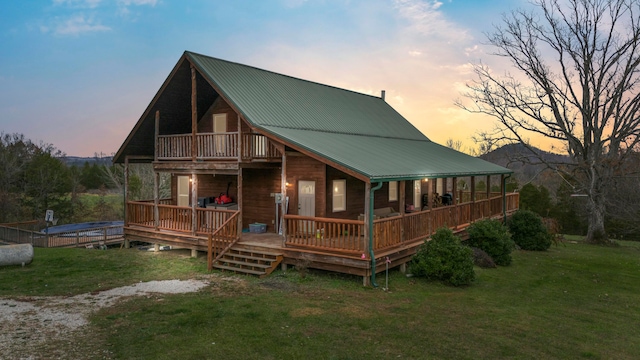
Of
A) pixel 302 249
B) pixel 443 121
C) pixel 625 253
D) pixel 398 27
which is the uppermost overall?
pixel 398 27

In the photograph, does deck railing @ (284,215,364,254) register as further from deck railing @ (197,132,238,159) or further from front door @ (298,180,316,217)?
deck railing @ (197,132,238,159)

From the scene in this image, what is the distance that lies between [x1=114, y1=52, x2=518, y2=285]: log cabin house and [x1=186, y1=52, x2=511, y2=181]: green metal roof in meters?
0.08

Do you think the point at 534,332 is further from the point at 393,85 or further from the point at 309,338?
the point at 393,85

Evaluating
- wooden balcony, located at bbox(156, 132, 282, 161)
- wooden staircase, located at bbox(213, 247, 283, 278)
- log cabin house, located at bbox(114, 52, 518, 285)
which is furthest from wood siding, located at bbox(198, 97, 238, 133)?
wooden staircase, located at bbox(213, 247, 283, 278)

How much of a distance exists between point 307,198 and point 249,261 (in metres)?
3.55

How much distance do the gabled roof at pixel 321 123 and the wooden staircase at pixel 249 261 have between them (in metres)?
3.77

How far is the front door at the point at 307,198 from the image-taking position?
643 inches

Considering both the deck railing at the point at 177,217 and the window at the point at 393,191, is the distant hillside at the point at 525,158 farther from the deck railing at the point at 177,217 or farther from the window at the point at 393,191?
the deck railing at the point at 177,217

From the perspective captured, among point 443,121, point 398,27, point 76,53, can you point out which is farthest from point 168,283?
point 443,121

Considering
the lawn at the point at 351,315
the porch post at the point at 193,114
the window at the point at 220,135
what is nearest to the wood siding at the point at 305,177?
the window at the point at 220,135

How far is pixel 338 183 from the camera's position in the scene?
1711 cm

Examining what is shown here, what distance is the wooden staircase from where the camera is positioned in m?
13.5

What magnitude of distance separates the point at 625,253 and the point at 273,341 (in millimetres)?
22044

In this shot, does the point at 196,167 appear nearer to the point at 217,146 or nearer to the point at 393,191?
the point at 217,146
